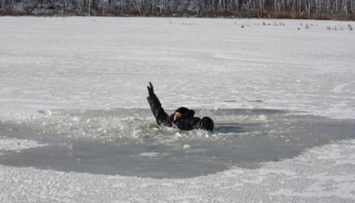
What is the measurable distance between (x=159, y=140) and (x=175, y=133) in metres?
0.48

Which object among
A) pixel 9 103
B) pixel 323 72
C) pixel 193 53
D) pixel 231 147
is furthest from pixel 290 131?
pixel 193 53

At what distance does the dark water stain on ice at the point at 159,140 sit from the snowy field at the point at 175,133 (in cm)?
1

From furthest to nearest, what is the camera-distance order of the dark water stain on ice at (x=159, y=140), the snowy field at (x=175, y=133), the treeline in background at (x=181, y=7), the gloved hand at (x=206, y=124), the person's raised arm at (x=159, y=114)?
the treeline in background at (x=181, y=7) → the person's raised arm at (x=159, y=114) → the gloved hand at (x=206, y=124) → the dark water stain on ice at (x=159, y=140) → the snowy field at (x=175, y=133)

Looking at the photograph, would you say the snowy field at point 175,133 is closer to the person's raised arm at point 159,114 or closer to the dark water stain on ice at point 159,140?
the dark water stain on ice at point 159,140

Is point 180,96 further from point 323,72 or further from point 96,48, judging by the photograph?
point 96,48

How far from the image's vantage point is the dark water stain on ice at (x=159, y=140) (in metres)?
5.99

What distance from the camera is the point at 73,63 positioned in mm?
16625

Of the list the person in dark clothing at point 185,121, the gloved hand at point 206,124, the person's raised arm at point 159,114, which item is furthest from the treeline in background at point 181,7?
the gloved hand at point 206,124

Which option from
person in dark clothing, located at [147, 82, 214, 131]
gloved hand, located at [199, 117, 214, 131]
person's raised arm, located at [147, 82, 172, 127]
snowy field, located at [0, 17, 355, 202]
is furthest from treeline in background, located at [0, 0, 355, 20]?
gloved hand, located at [199, 117, 214, 131]

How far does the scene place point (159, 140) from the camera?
7203mm

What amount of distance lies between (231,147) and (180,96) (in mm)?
4088

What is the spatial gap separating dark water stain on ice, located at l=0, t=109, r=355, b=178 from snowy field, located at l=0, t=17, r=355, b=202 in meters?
0.01

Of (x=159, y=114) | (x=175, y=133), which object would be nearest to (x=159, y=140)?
(x=175, y=133)

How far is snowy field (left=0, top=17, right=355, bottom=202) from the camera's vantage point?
516cm
